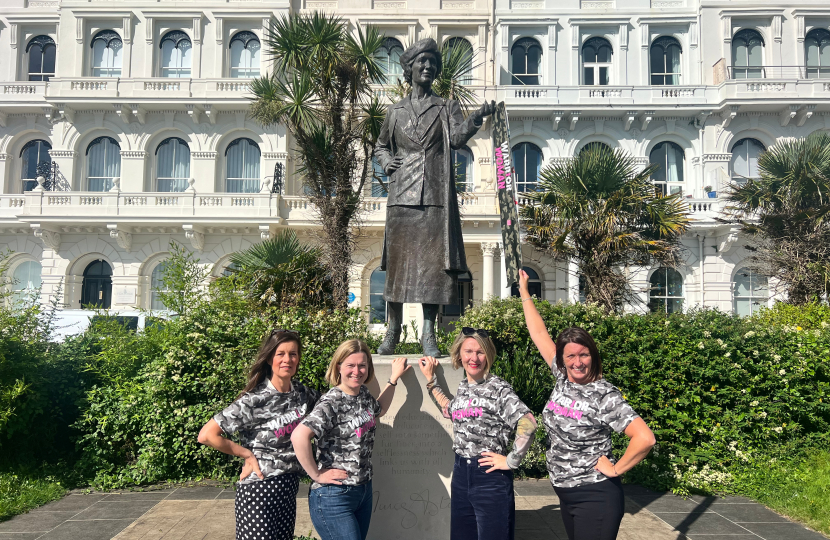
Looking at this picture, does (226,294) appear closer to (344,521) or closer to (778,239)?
(344,521)

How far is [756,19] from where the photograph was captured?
22875mm

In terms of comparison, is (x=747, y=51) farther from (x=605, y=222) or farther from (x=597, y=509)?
(x=597, y=509)

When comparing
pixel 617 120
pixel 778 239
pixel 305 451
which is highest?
pixel 617 120

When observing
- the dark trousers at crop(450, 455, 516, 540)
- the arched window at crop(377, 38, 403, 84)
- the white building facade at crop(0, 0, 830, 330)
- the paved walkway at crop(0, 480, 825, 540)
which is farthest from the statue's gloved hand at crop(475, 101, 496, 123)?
the arched window at crop(377, 38, 403, 84)

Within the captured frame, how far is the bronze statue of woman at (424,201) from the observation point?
4688 millimetres

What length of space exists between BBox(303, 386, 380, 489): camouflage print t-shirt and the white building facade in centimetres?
1806

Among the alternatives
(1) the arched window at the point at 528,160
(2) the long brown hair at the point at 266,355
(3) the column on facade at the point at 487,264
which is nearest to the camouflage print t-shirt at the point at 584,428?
(2) the long brown hair at the point at 266,355

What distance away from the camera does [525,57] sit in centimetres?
2361

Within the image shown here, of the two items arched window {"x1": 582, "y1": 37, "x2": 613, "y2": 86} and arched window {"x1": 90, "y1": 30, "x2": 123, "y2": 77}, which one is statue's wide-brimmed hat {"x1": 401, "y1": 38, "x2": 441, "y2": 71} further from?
arched window {"x1": 90, "y1": 30, "x2": 123, "y2": 77}

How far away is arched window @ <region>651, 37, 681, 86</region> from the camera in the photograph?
23.3 m

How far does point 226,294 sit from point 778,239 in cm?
1341

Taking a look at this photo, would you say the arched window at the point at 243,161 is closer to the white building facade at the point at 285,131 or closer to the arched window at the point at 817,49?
the white building facade at the point at 285,131

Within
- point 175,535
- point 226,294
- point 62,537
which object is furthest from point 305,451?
point 226,294

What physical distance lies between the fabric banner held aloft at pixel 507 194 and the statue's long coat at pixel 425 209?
1.14 feet
